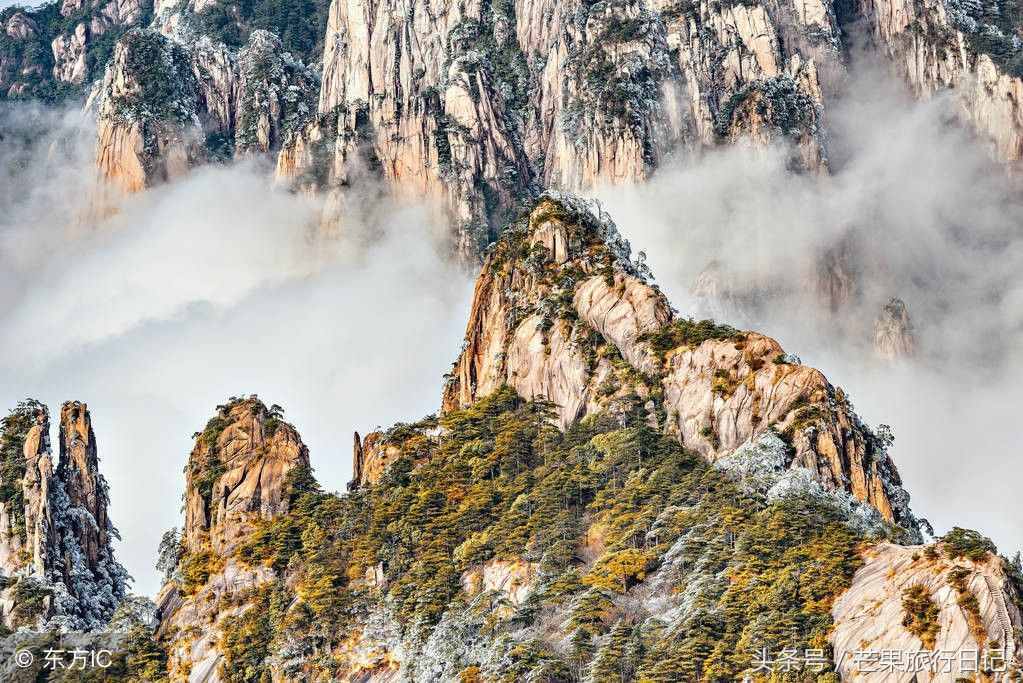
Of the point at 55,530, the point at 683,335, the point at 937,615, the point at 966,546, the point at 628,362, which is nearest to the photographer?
the point at 937,615

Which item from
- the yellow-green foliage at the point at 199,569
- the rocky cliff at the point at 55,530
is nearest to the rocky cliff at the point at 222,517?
the yellow-green foliage at the point at 199,569

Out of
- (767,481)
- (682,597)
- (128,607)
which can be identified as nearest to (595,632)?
(682,597)

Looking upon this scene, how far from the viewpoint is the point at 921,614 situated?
13000 centimetres

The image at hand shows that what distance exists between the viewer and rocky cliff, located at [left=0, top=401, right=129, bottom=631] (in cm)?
17950

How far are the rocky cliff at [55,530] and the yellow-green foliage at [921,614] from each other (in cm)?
6800

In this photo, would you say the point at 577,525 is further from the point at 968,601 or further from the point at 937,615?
the point at 968,601

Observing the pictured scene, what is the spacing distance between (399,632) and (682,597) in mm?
21893

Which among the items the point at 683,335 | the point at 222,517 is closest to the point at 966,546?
the point at 683,335

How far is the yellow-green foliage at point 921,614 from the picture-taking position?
422 ft

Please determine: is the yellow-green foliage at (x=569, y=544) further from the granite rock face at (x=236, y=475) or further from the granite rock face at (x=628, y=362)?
the granite rock face at (x=628, y=362)

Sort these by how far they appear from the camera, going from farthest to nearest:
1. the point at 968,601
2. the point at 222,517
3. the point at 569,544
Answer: the point at 222,517 → the point at 569,544 → the point at 968,601

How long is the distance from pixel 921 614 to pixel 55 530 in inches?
2955

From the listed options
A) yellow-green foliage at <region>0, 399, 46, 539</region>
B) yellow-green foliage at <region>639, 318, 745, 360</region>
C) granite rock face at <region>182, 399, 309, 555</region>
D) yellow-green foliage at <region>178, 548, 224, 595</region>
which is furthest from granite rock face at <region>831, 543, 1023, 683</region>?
yellow-green foliage at <region>0, 399, 46, 539</region>

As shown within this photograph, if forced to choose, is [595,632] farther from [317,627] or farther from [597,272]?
[597,272]
